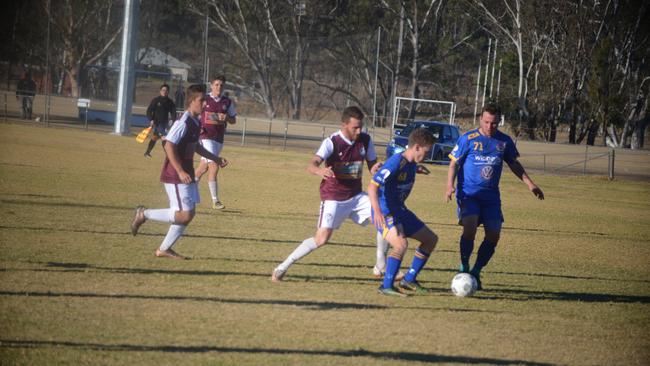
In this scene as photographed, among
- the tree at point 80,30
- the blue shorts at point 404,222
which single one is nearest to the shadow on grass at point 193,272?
the blue shorts at point 404,222

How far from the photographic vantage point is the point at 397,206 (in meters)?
8.02

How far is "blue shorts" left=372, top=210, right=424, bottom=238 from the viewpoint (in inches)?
311

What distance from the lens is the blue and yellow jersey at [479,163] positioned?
8.88 metres

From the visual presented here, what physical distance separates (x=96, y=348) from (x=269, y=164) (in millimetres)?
20953

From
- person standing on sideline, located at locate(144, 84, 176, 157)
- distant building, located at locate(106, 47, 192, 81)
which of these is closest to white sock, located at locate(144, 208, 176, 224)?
person standing on sideline, located at locate(144, 84, 176, 157)

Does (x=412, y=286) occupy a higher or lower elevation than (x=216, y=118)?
lower

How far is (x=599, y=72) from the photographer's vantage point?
44.7 metres

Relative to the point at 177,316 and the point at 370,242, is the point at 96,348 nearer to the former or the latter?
the point at 177,316

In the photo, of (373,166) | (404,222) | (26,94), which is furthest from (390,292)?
(26,94)

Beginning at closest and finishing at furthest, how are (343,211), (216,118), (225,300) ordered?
(225,300), (343,211), (216,118)

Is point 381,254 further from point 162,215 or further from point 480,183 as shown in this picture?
point 162,215

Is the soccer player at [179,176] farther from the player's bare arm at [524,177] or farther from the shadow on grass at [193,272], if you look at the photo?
the player's bare arm at [524,177]

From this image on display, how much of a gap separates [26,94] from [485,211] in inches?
1226

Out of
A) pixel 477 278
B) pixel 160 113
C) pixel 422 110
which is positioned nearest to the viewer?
pixel 477 278
